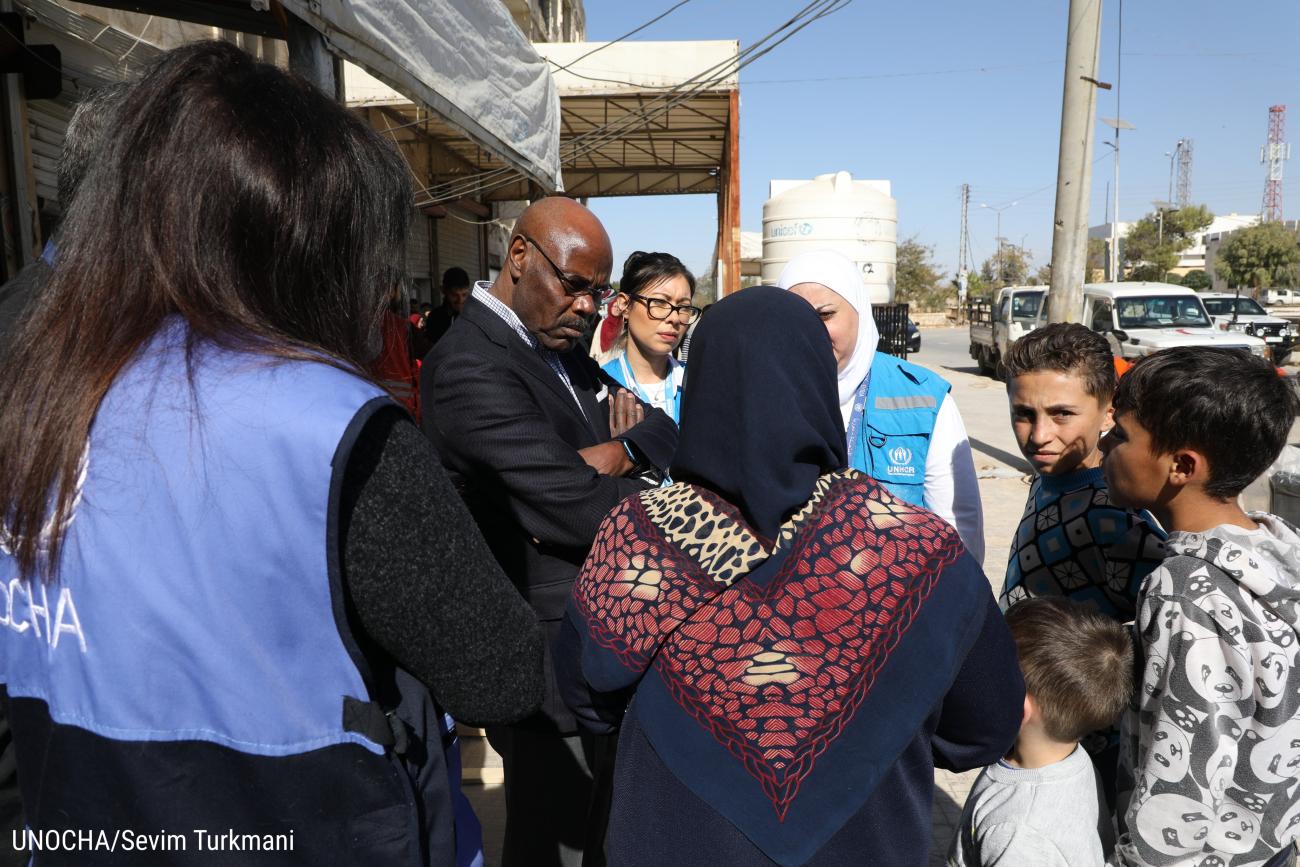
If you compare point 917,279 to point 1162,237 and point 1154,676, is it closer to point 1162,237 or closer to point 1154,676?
point 1162,237

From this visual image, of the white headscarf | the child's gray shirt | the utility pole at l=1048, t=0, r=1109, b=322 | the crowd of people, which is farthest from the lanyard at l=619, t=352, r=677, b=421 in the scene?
the utility pole at l=1048, t=0, r=1109, b=322

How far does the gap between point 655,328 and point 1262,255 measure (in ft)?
153

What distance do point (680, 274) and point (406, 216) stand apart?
2.71 meters

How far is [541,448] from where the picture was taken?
1.99m

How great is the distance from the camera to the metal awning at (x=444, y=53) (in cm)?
297

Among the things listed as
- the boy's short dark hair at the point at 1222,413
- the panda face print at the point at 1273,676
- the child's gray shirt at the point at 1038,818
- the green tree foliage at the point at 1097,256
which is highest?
the green tree foliage at the point at 1097,256

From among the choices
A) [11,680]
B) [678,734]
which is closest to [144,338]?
[11,680]

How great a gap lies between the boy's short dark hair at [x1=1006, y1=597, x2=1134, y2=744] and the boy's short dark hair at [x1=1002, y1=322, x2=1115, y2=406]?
790 millimetres

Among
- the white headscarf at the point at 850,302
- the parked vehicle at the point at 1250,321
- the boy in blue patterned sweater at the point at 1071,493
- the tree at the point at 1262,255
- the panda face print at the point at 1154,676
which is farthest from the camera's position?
the tree at the point at 1262,255

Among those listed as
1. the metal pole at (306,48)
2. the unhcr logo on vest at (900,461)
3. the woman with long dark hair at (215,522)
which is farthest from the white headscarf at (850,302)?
the woman with long dark hair at (215,522)

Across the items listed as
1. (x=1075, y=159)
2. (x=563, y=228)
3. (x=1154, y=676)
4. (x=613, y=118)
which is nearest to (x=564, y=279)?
(x=563, y=228)

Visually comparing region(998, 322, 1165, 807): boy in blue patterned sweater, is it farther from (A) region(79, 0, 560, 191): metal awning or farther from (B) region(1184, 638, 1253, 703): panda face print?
(A) region(79, 0, 560, 191): metal awning

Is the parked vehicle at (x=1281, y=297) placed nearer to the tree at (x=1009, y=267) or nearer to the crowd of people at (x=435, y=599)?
the tree at (x=1009, y=267)

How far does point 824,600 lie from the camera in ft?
3.96
